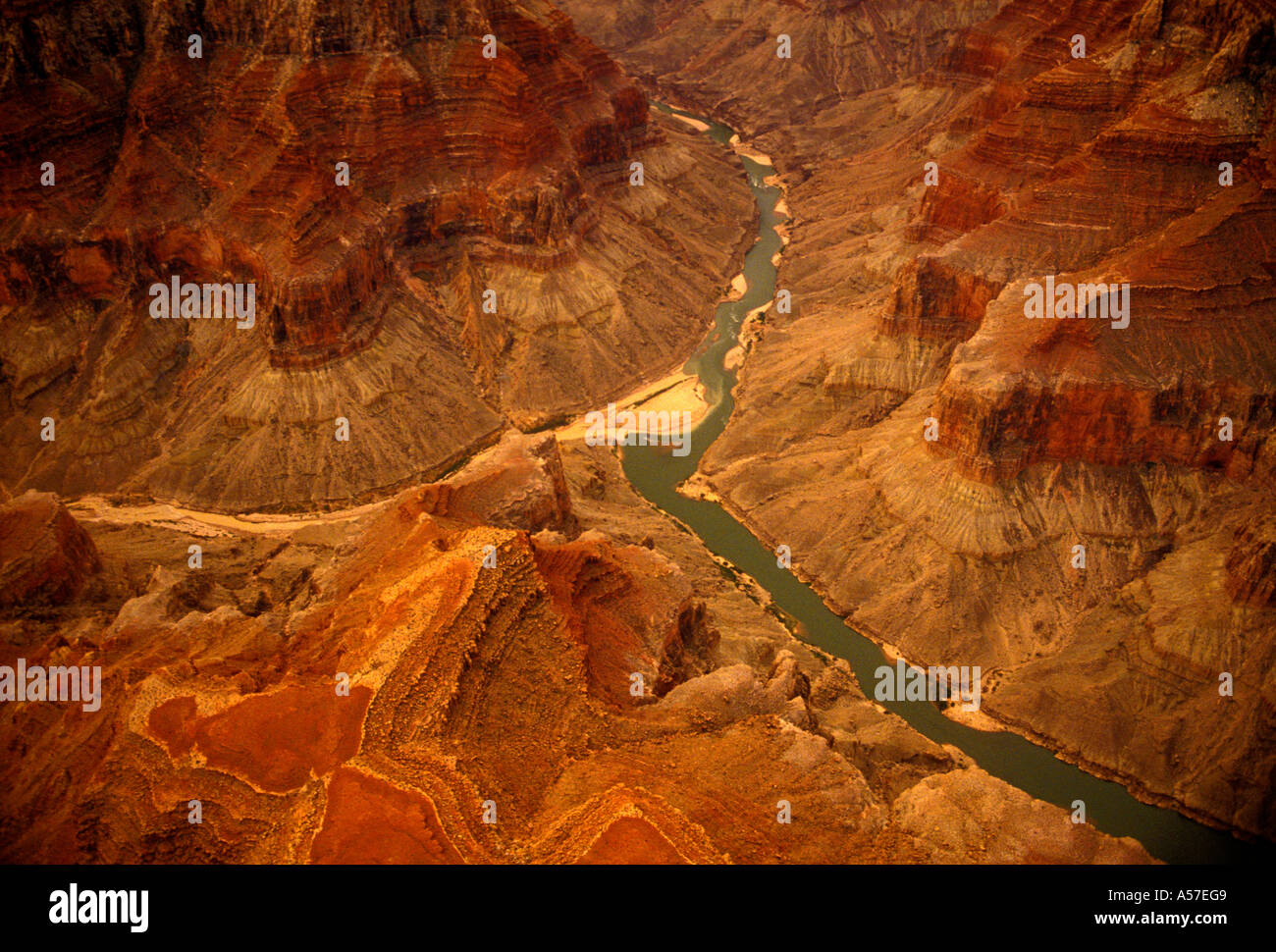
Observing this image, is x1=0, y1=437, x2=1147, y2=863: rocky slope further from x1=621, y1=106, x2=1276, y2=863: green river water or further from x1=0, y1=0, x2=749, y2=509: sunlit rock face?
x1=0, y1=0, x2=749, y2=509: sunlit rock face

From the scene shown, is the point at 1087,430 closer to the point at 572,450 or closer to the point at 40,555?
the point at 572,450

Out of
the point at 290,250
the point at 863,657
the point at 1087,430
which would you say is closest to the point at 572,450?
the point at 290,250

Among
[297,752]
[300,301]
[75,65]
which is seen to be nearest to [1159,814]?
[297,752]

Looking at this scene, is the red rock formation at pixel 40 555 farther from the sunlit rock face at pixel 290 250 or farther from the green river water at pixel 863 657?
the green river water at pixel 863 657

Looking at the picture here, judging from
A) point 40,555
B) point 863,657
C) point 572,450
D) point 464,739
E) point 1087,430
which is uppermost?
point 572,450

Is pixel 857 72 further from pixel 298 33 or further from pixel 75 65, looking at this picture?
pixel 75 65
